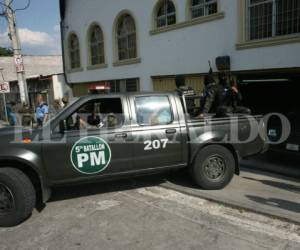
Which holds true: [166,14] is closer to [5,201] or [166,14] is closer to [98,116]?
[98,116]

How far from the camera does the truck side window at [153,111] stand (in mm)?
4984

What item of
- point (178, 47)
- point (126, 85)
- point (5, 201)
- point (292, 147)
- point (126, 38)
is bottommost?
point (5, 201)

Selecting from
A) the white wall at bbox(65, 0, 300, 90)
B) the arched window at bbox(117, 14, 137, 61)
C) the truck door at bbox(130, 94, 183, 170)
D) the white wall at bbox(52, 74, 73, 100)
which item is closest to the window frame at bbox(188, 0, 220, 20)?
the white wall at bbox(65, 0, 300, 90)

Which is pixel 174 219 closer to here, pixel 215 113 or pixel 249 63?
pixel 215 113

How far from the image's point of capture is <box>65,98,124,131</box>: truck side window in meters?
4.76

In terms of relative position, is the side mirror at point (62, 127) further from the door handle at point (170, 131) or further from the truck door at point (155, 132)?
the door handle at point (170, 131)

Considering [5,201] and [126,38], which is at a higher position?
[126,38]

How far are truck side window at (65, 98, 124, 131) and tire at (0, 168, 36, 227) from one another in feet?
3.11

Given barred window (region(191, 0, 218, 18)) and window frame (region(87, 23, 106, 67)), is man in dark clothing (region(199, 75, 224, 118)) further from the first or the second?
window frame (region(87, 23, 106, 67))

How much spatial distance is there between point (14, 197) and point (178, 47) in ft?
29.9

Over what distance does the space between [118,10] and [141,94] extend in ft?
37.1

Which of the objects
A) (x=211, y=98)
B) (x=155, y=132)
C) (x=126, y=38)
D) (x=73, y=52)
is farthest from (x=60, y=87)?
(x=155, y=132)

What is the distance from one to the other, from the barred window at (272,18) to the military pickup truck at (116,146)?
173 inches

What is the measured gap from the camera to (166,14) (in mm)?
12523
